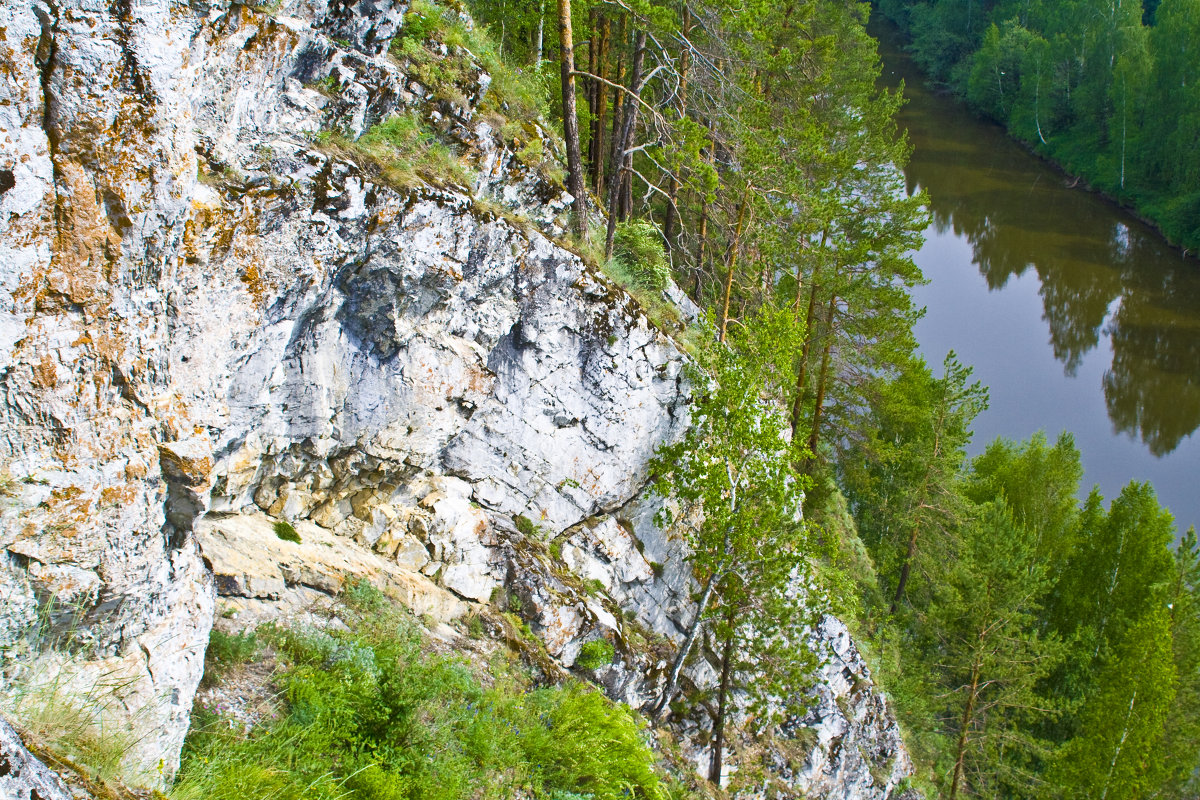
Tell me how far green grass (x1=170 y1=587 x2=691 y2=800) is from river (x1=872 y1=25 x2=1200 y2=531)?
2659 cm

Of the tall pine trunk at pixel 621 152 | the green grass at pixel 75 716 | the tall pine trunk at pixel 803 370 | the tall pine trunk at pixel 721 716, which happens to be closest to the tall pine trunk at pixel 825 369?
the tall pine trunk at pixel 803 370

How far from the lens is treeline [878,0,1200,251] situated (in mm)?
41500

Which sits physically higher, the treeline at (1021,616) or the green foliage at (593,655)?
the treeline at (1021,616)

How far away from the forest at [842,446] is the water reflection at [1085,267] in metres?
8.41

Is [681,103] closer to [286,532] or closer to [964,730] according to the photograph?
[286,532]

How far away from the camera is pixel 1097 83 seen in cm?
4794

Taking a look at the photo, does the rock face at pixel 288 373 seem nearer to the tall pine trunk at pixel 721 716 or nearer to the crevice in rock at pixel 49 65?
the crevice in rock at pixel 49 65

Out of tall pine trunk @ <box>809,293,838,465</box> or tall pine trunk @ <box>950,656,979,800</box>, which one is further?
tall pine trunk @ <box>809,293,838,465</box>

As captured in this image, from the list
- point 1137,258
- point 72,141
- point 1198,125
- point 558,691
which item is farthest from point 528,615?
point 1198,125

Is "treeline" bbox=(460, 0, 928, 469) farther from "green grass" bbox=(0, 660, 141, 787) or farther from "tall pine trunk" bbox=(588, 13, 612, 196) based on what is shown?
"green grass" bbox=(0, 660, 141, 787)

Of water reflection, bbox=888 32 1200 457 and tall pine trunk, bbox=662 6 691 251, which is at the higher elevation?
water reflection, bbox=888 32 1200 457

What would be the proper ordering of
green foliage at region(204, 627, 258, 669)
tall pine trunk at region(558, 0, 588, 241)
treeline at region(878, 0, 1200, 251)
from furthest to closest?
treeline at region(878, 0, 1200, 251) → tall pine trunk at region(558, 0, 588, 241) → green foliage at region(204, 627, 258, 669)

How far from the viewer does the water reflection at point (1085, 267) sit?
31188 mm

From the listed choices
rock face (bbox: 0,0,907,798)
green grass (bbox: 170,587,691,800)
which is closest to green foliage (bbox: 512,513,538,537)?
rock face (bbox: 0,0,907,798)
